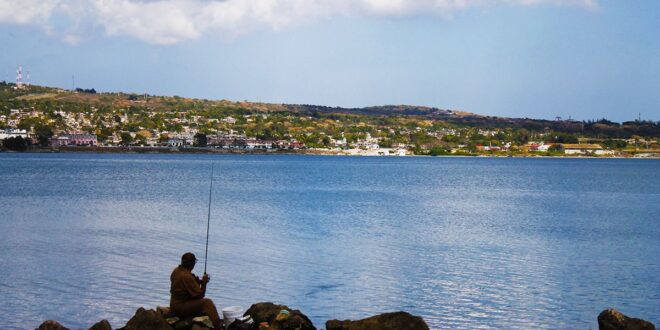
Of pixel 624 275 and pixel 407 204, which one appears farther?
pixel 407 204

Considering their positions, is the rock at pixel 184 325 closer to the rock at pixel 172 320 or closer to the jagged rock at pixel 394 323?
the rock at pixel 172 320

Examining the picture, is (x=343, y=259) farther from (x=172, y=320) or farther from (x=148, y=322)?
(x=148, y=322)

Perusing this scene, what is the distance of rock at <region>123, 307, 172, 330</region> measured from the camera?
39.0 feet

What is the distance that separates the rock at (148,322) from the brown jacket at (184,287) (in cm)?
39

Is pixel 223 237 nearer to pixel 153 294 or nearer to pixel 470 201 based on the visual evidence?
pixel 153 294

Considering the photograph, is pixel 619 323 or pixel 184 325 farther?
pixel 619 323

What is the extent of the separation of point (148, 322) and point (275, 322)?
79.9 inches

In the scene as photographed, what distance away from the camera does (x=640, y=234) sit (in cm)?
3134

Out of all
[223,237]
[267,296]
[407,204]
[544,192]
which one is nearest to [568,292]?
[267,296]

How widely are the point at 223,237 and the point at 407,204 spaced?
21.3 meters

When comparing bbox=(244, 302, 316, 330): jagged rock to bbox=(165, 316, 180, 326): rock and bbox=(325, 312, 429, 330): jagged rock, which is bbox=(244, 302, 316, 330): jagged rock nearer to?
bbox=(325, 312, 429, 330): jagged rock

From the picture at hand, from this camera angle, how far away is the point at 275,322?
1304 cm

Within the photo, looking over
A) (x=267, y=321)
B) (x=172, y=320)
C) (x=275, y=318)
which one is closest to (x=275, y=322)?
(x=275, y=318)

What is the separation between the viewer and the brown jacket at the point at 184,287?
39.4ft
